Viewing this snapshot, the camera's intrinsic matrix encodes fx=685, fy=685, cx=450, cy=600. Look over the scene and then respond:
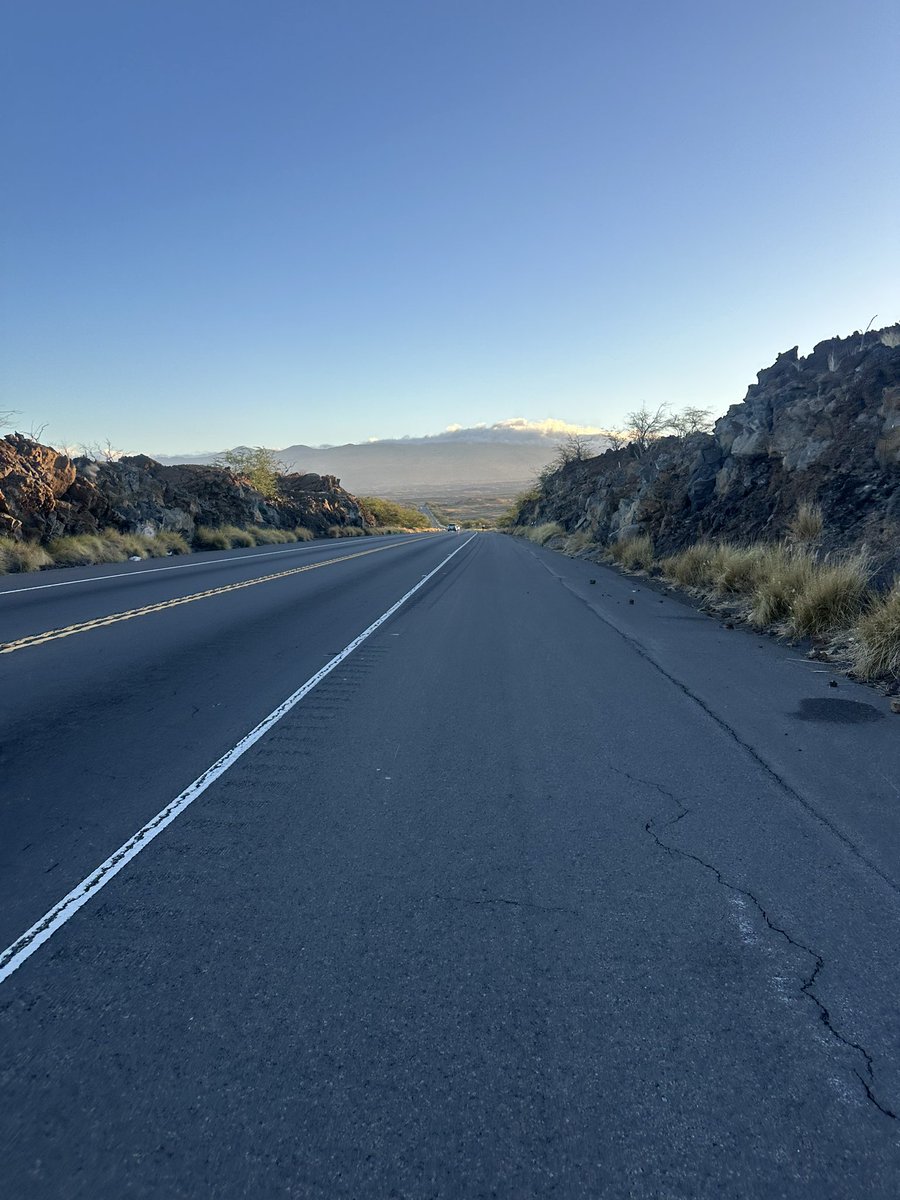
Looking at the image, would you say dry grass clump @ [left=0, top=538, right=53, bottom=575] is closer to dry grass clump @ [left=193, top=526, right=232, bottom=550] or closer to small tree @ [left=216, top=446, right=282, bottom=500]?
dry grass clump @ [left=193, top=526, right=232, bottom=550]

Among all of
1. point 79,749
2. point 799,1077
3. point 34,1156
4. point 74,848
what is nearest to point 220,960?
point 34,1156

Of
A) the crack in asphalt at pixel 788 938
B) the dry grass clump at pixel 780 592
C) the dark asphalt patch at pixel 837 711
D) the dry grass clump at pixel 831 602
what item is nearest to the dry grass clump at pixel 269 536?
the dry grass clump at pixel 780 592

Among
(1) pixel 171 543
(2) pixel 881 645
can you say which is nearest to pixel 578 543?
(1) pixel 171 543

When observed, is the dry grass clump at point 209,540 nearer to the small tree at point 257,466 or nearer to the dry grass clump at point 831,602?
the small tree at point 257,466

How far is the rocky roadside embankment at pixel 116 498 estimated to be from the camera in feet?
73.5

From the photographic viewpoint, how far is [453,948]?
2.99 metres

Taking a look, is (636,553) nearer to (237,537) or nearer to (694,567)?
(694,567)

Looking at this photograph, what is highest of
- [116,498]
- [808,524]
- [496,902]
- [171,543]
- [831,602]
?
[116,498]

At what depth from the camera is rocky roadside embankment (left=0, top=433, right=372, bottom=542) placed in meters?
22.4

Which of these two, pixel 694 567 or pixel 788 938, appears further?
pixel 694 567

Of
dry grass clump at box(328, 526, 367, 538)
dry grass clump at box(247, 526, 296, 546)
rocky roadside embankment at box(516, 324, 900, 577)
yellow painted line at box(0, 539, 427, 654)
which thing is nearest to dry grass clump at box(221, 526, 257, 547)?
dry grass clump at box(247, 526, 296, 546)

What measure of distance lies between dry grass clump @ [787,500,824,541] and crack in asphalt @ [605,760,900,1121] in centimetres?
1098

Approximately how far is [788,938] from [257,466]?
5478 centimetres

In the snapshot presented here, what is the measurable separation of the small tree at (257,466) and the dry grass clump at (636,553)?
31.1 metres
